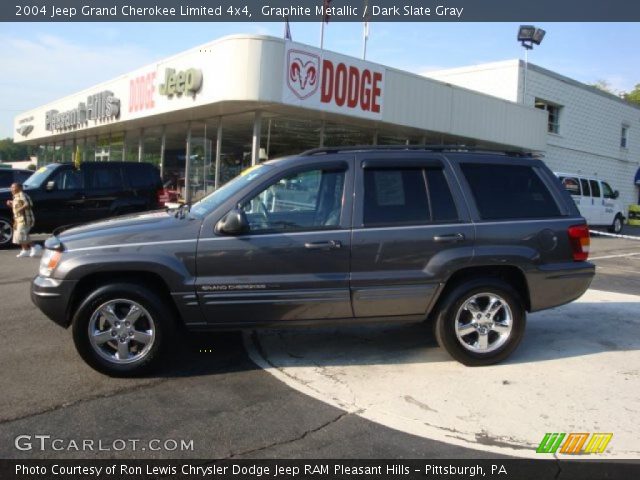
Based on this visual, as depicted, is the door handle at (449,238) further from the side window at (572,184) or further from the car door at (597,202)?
the car door at (597,202)

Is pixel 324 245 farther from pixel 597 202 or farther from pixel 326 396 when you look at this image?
pixel 597 202

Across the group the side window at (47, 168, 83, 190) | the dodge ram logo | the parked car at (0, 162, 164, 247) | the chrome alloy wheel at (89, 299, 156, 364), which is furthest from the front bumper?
the dodge ram logo

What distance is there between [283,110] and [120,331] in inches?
454

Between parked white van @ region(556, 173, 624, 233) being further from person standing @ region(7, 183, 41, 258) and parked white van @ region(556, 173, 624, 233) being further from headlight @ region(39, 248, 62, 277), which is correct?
headlight @ region(39, 248, 62, 277)

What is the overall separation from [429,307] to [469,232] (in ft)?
2.41

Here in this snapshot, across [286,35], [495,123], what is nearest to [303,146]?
[286,35]

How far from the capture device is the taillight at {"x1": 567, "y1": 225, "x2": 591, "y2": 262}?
500cm

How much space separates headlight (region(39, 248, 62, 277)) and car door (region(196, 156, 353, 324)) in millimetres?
1141

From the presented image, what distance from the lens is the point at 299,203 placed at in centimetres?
482

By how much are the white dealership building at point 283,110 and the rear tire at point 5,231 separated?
5599 mm

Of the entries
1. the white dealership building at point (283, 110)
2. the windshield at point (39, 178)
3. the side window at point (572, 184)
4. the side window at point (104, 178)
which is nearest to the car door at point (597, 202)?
the side window at point (572, 184)

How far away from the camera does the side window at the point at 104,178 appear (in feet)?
40.4
